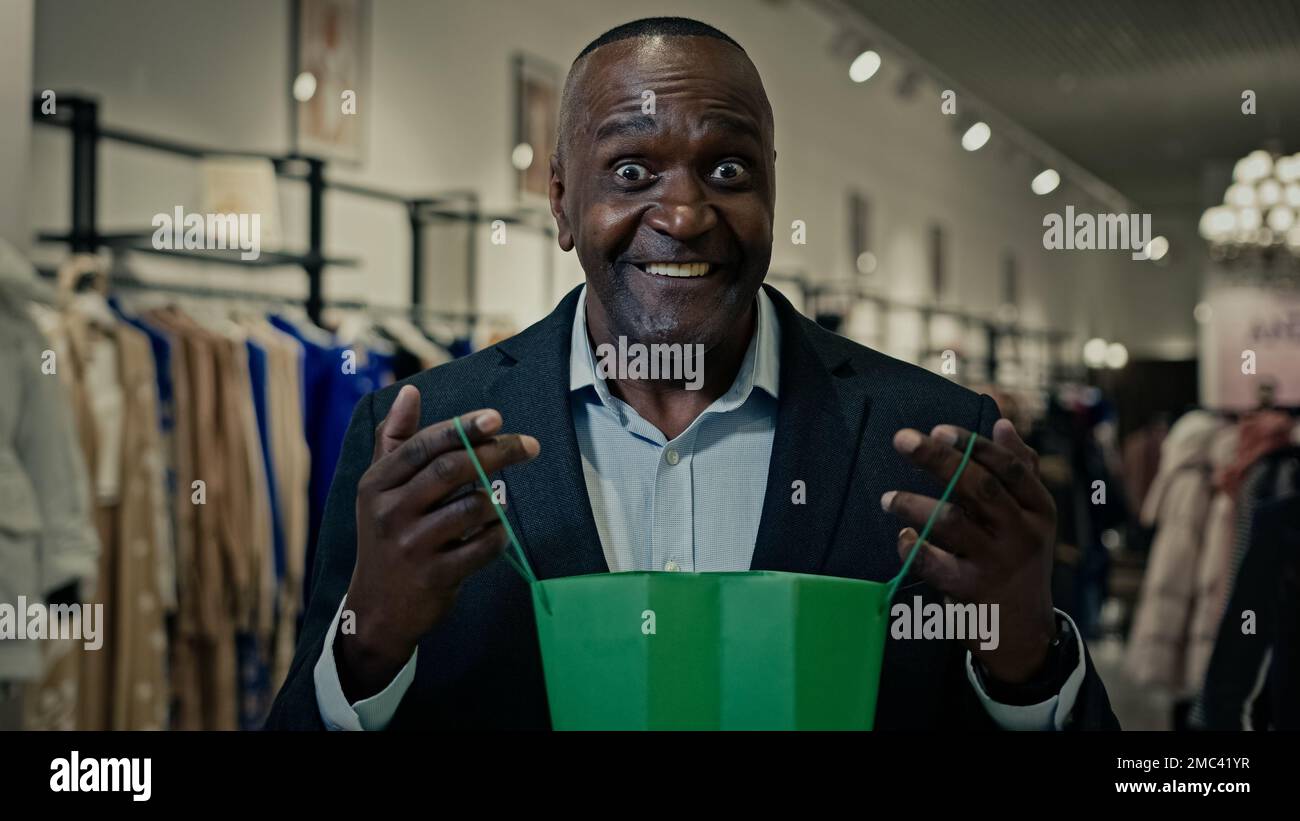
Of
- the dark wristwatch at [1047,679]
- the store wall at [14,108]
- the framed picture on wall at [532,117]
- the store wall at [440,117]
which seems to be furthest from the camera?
the framed picture on wall at [532,117]

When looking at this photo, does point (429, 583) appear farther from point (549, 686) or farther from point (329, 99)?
point (329, 99)

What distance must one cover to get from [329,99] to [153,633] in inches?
76.4

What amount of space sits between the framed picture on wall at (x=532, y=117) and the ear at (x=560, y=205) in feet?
11.0

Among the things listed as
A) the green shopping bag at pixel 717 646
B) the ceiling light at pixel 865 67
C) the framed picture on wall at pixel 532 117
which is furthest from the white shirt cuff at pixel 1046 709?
the framed picture on wall at pixel 532 117

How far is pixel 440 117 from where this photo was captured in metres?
4.30

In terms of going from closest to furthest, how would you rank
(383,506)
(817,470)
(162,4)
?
1. (383,506)
2. (817,470)
3. (162,4)

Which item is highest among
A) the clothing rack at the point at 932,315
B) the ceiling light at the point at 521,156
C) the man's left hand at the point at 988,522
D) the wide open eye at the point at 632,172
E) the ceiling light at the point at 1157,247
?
the ceiling light at the point at 521,156

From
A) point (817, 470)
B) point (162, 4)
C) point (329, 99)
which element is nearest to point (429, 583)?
point (817, 470)

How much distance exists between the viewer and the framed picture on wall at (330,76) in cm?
371

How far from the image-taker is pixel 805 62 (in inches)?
155

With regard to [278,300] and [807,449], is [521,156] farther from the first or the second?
[807,449]

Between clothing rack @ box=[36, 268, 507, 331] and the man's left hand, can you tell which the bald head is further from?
clothing rack @ box=[36, 268, 507, 331]

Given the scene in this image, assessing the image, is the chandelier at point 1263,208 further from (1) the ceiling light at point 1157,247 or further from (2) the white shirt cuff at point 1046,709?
(2) the white shirt cuff at point 1046,709
